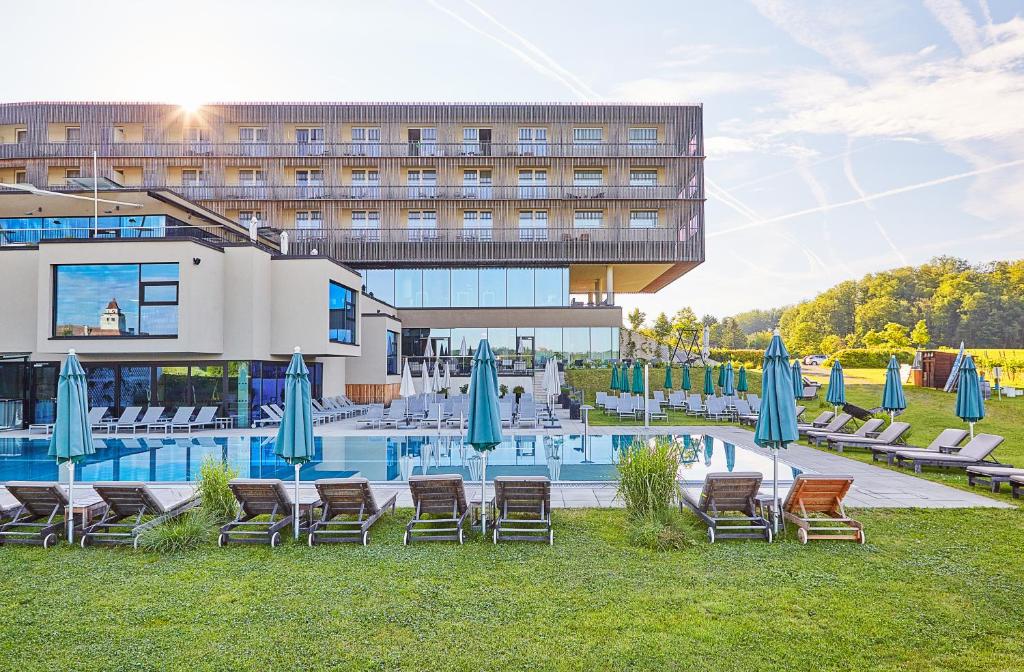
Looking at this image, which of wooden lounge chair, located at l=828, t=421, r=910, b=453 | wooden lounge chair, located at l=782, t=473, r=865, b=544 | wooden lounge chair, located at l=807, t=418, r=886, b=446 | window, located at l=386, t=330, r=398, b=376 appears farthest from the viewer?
window, located at l=386, t=330, r=398, b=376

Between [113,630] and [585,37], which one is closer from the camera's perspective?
[113,630]

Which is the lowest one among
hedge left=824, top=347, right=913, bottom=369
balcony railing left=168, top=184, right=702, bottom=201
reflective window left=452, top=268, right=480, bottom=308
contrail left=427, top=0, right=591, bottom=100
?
hedge left=824, top=347, right=913, bottom=369

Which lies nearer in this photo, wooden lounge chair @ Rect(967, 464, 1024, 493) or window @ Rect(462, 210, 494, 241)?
wooden lounge chair @ Rect(967, 464, 1024, 493)

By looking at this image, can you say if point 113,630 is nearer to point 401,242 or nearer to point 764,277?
point 401,242

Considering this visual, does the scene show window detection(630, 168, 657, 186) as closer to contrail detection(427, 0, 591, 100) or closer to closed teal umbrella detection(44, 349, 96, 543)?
contrail detection(427, 0, 591, 100)

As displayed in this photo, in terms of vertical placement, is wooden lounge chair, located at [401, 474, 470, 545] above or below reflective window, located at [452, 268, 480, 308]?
below

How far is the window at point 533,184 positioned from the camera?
34.0m

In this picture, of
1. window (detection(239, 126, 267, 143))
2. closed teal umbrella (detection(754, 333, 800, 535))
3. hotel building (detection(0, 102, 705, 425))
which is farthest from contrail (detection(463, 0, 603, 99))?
closed teal umbrella (detection(754, 333, 800, 535))

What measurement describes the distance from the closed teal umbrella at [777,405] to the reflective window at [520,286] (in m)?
27.2

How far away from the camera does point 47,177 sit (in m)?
32.7

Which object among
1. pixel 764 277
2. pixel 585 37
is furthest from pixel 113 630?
pixel 764 277

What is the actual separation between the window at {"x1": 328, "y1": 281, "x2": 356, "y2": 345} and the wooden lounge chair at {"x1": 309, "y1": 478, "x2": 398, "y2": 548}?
1343cm

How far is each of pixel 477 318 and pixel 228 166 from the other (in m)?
15.6

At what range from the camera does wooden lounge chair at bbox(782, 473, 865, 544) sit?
21.5 ft
